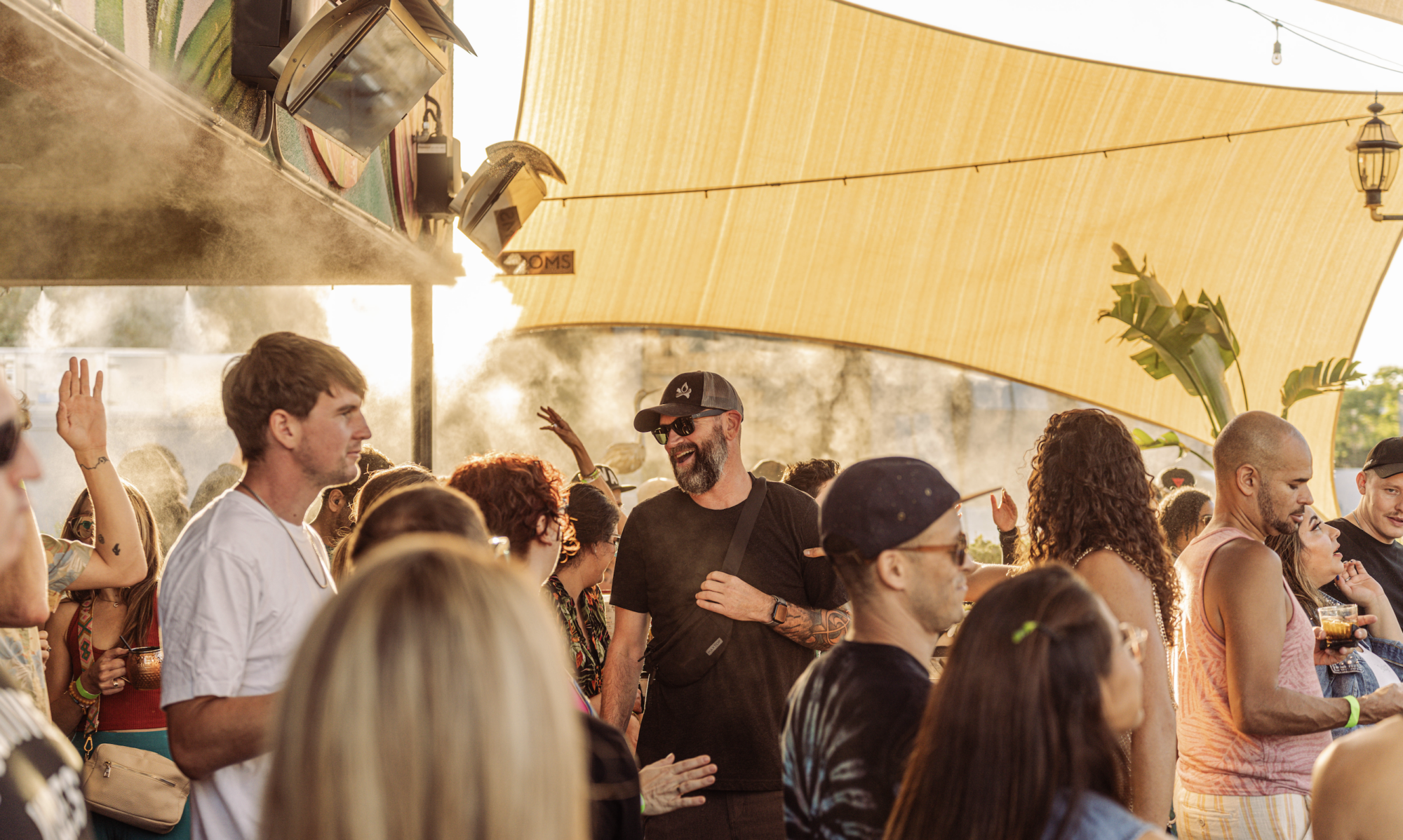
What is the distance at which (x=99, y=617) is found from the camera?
10.8 feet

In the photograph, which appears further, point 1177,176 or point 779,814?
point 1177,176

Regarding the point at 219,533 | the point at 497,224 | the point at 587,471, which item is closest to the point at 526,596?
the point at 219,533

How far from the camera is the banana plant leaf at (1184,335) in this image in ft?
28.0

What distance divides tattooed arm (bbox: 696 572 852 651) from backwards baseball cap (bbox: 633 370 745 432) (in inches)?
22.0

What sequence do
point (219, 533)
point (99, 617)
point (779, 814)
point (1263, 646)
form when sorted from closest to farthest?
1. point (219, 533)
2. point (1263, 646)
3. point (779, 814)
4. point (99, 617)

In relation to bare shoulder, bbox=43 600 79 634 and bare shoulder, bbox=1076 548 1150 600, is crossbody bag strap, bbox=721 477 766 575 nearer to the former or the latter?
bare shoulder, bbox=1076 548 1150 600

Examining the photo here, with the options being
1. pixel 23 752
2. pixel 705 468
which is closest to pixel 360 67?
pixel 705 468

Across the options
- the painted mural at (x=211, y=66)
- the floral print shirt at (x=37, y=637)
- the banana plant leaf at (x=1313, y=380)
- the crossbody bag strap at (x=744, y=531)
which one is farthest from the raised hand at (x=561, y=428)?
the banana plant leaf at (x=1313, y=380)

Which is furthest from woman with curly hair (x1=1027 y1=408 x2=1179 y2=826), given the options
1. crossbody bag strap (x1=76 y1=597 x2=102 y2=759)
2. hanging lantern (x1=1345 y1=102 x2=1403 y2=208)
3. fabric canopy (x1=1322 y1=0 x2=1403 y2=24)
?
hanging lantern (x1=1345 y1=102 x2=1403 y2=208)

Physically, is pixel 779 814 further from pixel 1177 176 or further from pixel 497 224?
pixel 1177 176

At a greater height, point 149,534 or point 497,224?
point 497,224

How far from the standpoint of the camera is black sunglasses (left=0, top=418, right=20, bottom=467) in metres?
1.38

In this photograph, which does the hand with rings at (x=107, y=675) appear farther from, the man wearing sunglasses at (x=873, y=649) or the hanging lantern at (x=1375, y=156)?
the hanging lantern at (x=1375, y=156)

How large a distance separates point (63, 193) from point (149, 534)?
2011 mm
